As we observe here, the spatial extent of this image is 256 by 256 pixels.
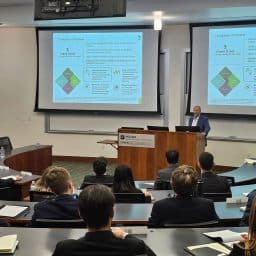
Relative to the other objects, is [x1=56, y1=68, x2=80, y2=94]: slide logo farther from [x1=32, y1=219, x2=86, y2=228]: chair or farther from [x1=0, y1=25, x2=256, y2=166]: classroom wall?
[x1=32, y1=219, x2=86, y2=228]: chair

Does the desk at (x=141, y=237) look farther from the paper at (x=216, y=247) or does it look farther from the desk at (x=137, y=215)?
the desk at (x=137, y=215)

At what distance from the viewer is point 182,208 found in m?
3.42

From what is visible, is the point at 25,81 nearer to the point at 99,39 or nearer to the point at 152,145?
the point at 99,39

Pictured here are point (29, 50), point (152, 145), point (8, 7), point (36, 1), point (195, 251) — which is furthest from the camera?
point (29, 50)

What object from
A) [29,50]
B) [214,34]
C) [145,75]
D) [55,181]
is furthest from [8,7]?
[55,181]

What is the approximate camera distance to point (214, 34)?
32.1ft

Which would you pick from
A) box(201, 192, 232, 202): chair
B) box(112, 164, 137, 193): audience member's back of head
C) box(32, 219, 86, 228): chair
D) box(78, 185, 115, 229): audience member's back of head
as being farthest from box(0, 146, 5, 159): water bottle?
box(78, 185, 115, 229): audience member's back of head

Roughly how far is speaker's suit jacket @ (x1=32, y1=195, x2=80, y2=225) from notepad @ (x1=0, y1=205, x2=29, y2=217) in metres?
0.30

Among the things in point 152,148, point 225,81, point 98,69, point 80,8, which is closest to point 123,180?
point 80,8

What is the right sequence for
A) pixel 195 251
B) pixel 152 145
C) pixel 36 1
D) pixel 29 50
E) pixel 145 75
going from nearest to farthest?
pixel 195 251 < pixel 36 1 < pixel 152 145 < pixel 145 75 < pixel 29 50

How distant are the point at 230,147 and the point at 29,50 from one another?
17.1 feet

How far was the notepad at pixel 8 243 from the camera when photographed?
264cm

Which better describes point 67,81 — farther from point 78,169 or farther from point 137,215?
point 137,215

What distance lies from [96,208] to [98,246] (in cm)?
18
